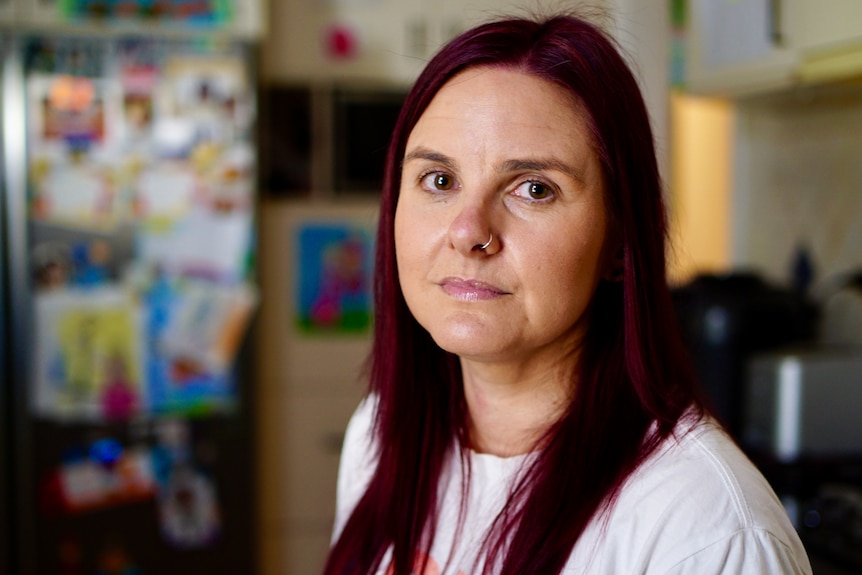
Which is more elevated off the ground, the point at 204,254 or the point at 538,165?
the point at 538,165

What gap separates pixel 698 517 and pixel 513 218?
12.3 inches

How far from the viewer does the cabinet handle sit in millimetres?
1766

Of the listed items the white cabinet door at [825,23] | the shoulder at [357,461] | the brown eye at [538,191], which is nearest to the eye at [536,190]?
the brown eye at [538,191]

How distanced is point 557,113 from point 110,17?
1880 millimetres

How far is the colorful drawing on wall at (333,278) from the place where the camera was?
2.62 metres

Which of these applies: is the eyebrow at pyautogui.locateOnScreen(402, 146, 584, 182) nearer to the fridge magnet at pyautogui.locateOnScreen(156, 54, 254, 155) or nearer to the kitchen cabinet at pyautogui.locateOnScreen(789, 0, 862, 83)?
the kitchen cabinet at pyautogui.locateOnScreen(789, 0, 862, 83)

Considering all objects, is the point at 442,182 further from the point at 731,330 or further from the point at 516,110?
the point at 731,330

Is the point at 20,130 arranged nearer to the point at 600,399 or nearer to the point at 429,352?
the point at 429,352

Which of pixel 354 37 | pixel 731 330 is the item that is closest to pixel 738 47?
pixel 731 330

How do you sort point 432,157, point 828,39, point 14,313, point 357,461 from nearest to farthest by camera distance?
point 432,157, point 357,461, point 828,39, point 14,313

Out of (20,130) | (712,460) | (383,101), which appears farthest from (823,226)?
(20,130)

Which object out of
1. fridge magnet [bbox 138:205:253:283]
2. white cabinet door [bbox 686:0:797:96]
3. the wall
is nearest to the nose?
white cabinet door [bbox 686:0:797:96]

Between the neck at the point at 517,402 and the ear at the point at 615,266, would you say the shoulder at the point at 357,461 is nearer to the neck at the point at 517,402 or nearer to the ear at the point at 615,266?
the neck at the point at 517,402

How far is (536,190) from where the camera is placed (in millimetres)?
814
